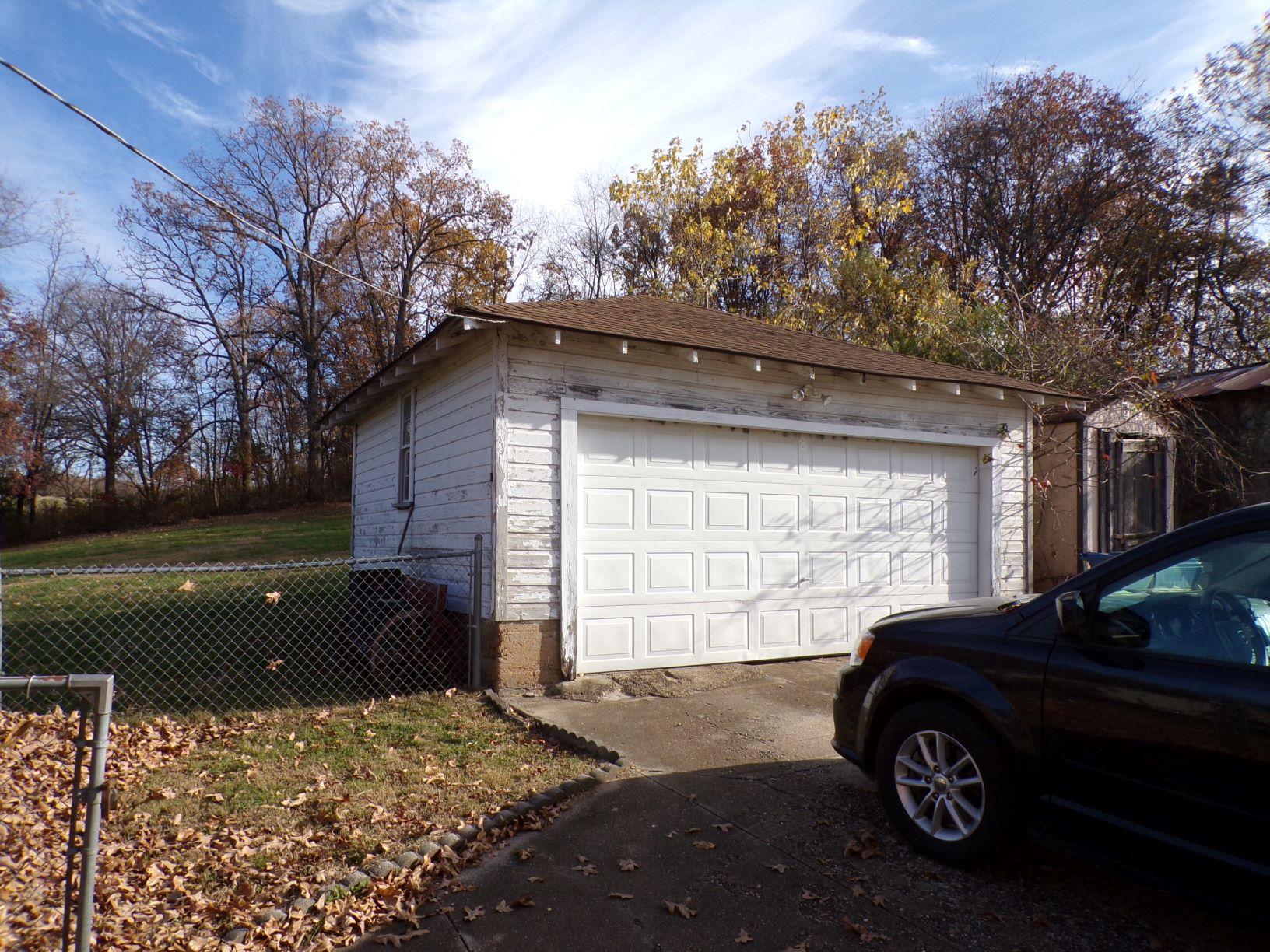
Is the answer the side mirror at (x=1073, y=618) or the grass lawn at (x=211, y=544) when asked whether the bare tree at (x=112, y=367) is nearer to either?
the grass lawn at (x=211, y=544)

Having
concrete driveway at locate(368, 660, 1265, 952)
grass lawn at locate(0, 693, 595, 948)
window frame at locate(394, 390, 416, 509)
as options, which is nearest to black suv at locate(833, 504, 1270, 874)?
concrete driveway at locate(368, 660, 1265, 952)

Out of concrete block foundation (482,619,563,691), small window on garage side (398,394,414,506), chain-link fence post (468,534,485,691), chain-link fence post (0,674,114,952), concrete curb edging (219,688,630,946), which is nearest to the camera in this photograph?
chain-link fence post (0,674,114,952)

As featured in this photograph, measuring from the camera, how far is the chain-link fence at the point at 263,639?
684cm

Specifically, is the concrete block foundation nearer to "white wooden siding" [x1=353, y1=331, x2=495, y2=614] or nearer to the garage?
the garage

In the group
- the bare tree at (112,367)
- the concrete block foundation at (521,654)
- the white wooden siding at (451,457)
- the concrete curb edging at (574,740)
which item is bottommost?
the concrete curb edging at (574,740)

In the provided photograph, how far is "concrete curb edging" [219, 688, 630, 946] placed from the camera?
3219 mm

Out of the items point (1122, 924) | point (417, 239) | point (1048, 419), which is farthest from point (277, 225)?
point (1122, 924)

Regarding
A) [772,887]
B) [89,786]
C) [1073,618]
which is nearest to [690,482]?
[772,887]

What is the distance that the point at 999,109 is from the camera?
24719 millimetres

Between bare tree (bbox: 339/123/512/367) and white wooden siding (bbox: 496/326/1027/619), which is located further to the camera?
bare tree (bbox: 339/123/512/367)

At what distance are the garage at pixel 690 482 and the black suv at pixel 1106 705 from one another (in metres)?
3.60

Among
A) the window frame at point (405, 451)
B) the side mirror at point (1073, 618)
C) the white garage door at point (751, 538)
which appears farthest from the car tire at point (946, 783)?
the window frame at point (405, 451)

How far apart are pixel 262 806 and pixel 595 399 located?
4.17 metres

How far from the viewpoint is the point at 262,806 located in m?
4.36
